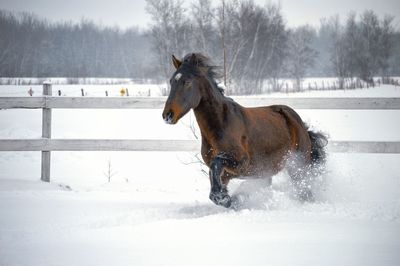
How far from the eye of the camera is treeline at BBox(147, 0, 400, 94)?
30.3 meters

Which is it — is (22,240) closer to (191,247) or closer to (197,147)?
(191,247)

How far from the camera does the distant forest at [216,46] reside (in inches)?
1216

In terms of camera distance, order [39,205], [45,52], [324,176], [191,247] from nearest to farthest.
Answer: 1. [191,247]
2. [39,205]
3. [324,176]
4. [45,52]

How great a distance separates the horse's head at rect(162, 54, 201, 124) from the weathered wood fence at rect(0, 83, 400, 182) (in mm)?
2048

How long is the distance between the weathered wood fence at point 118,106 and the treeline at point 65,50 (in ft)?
98.3

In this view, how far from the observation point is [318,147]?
18.7 feet

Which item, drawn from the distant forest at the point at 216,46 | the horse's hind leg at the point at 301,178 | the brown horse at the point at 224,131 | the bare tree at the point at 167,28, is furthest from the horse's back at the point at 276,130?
the bare tree at the point at 167,28

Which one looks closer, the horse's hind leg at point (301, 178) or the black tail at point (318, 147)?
the horse's hind leg at point (301, 178)

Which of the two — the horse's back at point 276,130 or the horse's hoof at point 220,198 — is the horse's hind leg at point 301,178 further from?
the horse's hoof at point 220,198

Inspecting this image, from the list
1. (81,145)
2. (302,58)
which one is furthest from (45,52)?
(81,145)

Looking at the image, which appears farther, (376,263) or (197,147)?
(197,147)

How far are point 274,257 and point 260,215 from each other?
4.06ft

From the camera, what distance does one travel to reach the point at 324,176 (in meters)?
5.52

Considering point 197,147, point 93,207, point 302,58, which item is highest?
point 302,58
